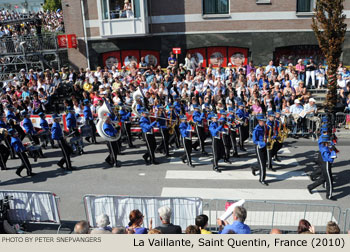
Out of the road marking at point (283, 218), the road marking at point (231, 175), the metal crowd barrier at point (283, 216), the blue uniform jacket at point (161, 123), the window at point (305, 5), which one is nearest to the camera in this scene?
the metal crowd barrier at point (283, 216)

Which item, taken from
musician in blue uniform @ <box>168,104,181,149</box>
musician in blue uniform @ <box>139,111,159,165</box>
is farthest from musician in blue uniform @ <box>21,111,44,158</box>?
musician in blue uniform @ <box>168,104,181,149</box>

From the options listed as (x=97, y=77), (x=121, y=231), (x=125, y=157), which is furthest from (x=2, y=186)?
(x=97, y=77)

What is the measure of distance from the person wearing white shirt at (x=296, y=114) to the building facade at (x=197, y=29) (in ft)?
27.2

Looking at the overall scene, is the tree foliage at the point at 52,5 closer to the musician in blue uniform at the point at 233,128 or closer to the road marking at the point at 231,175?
the musician in blue uniform at the point at 233,128

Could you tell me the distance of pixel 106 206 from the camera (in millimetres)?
8125

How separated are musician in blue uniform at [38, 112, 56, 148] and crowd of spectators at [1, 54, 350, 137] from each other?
51.9 inches

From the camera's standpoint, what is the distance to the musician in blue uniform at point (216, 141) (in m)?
11.3

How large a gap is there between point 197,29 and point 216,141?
12.5 meters

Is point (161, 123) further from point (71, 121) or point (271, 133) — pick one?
point (271, 133)

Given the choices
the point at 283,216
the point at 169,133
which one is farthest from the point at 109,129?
the point at 283,216

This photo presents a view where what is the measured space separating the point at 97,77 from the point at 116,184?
30.5ft

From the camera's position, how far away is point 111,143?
11852 mm

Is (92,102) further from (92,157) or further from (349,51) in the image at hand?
(349,51)

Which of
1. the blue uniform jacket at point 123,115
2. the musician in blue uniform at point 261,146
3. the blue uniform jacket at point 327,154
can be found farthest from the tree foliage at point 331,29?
the blue uniform jacket at point 123,115
